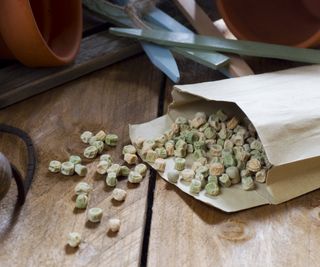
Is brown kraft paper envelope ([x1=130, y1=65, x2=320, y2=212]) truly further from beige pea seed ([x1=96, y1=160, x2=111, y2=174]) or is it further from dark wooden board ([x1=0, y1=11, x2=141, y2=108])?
dark wooden board ([x1=0, y1=11, x2=141, y2=108])

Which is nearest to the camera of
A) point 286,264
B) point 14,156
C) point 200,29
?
point 286,264

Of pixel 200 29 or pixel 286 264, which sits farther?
pixel 200 29

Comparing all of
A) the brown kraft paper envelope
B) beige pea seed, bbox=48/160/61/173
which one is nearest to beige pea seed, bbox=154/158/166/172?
the brown kraft paper envelope

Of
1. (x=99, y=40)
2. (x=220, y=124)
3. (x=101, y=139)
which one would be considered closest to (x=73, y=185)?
(x=101, y=139)

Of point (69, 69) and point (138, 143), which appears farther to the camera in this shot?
point (69, 69)

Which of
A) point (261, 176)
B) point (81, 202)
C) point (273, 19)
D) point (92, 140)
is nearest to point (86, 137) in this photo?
point (92, 140)

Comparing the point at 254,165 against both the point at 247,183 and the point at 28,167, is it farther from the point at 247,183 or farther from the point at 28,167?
the point at 28,167

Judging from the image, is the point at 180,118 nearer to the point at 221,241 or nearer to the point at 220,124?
the point at 220,124
